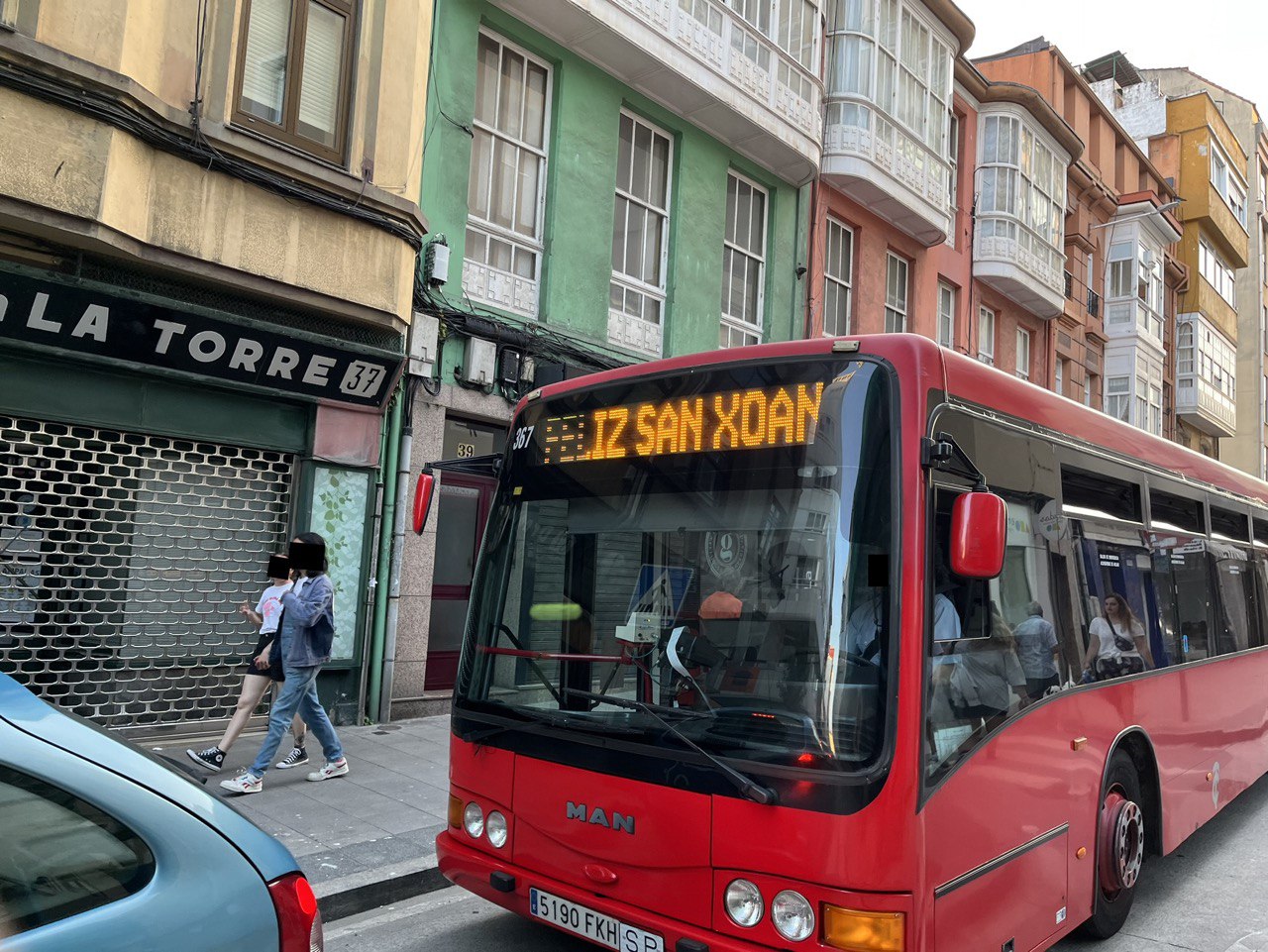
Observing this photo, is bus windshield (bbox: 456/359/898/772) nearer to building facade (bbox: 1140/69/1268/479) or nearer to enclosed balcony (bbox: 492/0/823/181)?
enclosed balcony (bbox: 492/0/823/181)

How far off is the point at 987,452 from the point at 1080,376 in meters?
24.6

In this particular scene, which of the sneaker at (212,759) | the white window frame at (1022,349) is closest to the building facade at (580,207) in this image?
the sneaker at (212,759)

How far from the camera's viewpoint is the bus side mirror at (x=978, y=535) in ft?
10.4

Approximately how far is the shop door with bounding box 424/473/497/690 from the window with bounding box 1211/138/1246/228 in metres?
34.1

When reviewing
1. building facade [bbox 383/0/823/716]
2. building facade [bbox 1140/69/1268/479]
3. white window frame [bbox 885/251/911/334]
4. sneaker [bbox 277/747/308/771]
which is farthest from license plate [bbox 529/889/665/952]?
building facade [bbox 1140/69/1268/479]

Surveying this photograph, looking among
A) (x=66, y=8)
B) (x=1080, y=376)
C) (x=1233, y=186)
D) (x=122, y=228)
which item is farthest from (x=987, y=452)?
(x=1233, y=186)

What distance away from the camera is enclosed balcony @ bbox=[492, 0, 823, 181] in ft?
37.7

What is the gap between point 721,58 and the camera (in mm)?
13086

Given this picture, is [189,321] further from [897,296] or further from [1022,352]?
[1022,352]

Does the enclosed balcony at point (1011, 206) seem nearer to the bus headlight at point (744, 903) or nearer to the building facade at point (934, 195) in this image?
the building facade at point (934, 195)

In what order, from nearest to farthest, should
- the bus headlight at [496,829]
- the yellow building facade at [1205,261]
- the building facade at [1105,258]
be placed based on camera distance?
the bus headlight at [496,829], the building facade at [1105,258], the yellow building facade at [1205,261]

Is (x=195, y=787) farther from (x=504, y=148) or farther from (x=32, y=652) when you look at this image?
(x=504, y=148)

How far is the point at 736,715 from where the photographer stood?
11.2 feet

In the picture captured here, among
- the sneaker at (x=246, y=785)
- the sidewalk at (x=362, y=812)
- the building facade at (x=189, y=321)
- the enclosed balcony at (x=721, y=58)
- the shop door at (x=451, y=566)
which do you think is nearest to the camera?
the sidewalk at (x=362, y=812)
